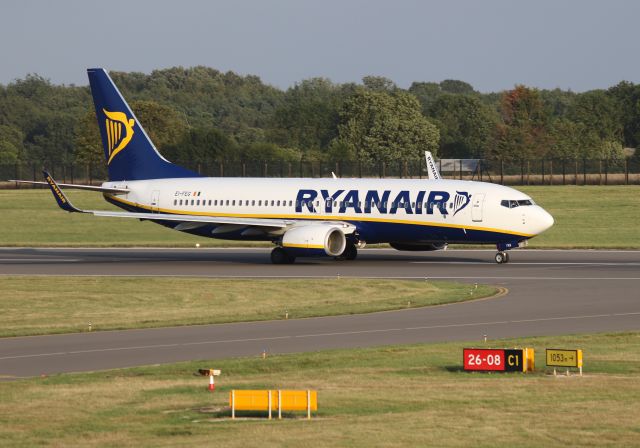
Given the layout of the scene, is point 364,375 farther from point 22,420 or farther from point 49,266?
point 49,266

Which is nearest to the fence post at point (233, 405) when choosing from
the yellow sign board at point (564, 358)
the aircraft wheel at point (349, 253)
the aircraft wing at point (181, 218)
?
the yellow sign board at point (564, 358)

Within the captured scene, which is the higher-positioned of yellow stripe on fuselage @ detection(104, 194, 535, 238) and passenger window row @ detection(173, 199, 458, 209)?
passenger window row @ detection(173, 199, 458, 209)

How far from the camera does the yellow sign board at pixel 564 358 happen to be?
80.3 ft

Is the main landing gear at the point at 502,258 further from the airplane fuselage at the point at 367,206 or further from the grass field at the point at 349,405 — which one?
the grass field at the point at 349,405

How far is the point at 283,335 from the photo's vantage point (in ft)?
105

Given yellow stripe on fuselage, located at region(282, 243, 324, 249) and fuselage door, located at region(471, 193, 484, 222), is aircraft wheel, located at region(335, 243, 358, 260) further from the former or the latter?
fuselage door, located at region(471, 193, 484, 222)

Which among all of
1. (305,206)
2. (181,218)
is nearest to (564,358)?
(305,206)

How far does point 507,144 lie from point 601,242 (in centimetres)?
8468

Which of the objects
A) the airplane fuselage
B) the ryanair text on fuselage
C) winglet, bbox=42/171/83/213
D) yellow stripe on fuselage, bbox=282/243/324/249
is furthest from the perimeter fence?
yellow stripe on fuselage, bbox=282/243/324/249

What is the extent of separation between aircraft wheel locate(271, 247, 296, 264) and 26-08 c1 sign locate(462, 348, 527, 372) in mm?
30070

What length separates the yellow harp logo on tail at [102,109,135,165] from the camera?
204 feet

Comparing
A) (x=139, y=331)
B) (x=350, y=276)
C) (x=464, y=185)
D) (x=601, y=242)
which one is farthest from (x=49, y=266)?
(x=601, y=242)

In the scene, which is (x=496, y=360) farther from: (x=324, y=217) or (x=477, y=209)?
Result: (x=324, y=217)

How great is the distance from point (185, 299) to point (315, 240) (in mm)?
12438
